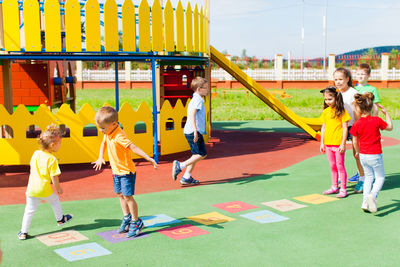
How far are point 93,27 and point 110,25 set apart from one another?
33 cm

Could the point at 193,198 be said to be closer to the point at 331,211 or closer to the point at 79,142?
the point at 331,211

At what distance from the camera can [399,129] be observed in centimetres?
1501

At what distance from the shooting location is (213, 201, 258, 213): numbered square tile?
6.14 m

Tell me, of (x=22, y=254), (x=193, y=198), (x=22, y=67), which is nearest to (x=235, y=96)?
(x=22, y=67)

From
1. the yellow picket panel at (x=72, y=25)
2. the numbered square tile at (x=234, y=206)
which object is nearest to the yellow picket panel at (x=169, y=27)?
the yellow picket panel at (x=72, y=25)

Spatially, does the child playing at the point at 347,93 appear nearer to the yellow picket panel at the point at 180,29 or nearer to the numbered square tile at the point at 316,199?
the numbered square tile at the point at 316,199

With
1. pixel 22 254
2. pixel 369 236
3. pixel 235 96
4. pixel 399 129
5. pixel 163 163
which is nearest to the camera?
pixel 22 254

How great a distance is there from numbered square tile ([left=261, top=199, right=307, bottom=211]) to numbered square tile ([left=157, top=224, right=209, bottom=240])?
1.38 metres

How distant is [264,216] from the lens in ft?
19.0

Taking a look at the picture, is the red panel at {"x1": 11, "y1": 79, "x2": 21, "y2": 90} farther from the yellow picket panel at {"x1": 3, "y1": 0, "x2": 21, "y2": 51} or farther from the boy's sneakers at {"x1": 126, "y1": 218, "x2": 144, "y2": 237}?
the boy's sneakers at {"x1": 126, "y1": 218, "x2": 144, "y2": 237}

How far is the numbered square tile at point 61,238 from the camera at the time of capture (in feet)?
16.2

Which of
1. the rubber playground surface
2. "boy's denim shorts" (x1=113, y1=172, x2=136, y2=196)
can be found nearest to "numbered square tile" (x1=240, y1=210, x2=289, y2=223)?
the rubber playground surface

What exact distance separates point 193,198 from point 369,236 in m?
2.66

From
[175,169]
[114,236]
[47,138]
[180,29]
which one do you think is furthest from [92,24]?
[114,236]
